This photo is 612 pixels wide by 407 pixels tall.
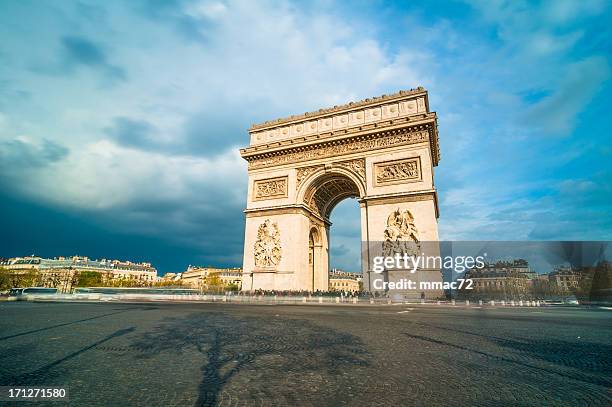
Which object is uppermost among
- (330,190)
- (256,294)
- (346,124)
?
(346,124)

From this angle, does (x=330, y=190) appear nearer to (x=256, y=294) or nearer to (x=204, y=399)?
(x=256, y=294)

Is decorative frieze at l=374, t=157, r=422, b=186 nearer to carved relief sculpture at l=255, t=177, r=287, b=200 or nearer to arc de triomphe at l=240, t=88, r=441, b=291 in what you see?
arc de triomphe at l=240, t=88, r=441, b=291

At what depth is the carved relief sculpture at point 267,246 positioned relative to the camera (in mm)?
22500

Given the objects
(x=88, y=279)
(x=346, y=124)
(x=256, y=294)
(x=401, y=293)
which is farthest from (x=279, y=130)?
(x=88, y=279)

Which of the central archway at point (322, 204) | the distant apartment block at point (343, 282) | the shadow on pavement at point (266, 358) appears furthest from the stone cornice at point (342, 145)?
the distant apartment block at point (343, 282)

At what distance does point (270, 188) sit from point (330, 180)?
4661 millimetres

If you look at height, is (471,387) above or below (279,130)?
below

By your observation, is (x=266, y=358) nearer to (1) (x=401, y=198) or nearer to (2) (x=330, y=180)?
(1) (x=401, y=198)

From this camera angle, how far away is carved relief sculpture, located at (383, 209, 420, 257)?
18938 mm

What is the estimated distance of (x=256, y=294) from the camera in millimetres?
21062

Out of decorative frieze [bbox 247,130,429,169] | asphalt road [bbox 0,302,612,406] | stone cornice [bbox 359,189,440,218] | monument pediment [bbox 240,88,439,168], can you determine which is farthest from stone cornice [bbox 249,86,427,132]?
asphalt road [bbox 0,302,612,406]

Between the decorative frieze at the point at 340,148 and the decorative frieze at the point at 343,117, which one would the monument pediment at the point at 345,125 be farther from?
the decorative frieze at the point at 340,148

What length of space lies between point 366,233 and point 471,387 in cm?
1811

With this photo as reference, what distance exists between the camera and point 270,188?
24359 millimetres
